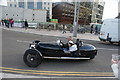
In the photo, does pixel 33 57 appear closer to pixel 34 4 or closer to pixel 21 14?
pixel 21 14

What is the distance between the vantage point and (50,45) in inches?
209

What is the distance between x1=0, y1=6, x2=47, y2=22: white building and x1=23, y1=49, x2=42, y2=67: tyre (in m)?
43.1

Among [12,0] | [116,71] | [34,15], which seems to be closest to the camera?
[116,71]

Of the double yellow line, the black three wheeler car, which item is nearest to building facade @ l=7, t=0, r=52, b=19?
the black three wheeler car

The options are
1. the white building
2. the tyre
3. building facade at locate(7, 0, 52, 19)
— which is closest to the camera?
the tyre

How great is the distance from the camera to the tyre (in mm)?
4781

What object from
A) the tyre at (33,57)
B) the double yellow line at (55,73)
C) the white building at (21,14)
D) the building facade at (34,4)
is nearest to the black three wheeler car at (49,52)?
the tyre at (33,57)

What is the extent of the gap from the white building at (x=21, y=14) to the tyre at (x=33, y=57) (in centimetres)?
4314

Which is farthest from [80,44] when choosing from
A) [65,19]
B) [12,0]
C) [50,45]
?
[12,0]

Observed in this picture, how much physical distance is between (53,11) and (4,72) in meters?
71.2

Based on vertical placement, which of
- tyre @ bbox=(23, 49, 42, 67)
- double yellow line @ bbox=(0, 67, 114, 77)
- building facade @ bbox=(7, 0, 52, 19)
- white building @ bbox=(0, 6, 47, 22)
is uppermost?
building facade @ bbox=(7, 0, 52, 19)

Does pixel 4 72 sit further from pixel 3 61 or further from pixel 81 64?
pixel 81 64

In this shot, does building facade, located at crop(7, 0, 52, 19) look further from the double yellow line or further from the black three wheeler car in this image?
the double yellow line

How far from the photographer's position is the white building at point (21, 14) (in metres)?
44.3
